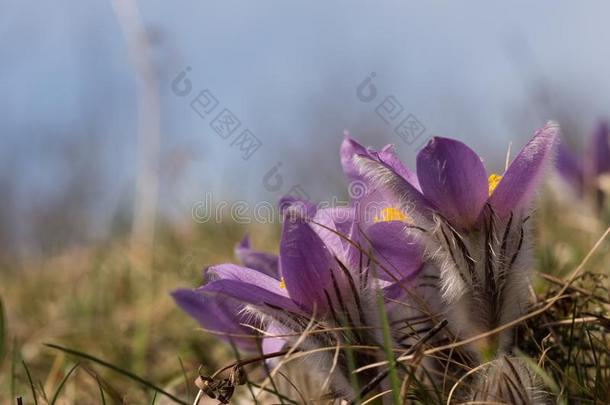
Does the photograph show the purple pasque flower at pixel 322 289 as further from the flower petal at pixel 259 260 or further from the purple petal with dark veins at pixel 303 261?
the flower petal at pixel 259 260

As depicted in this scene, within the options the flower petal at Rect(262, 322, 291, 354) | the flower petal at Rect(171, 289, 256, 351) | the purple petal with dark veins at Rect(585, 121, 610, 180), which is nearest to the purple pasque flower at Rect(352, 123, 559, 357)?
the flower petal at Rect(262, 322, 291, 354)

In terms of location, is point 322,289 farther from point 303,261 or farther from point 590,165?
point 590,165

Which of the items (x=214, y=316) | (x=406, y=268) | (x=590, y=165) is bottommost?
(x=590, y=165)

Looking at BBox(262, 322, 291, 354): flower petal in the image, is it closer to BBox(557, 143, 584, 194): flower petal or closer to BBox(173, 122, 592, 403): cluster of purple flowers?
BBox(173, 122, 592, 403): cluster of purple flowers

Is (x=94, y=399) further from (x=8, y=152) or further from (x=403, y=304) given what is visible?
(x=8, y=152)

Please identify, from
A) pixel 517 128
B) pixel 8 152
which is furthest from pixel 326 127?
pixel 517 128

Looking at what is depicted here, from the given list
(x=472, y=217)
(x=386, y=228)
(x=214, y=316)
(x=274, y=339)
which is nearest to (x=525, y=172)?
(x=472, y=217)
